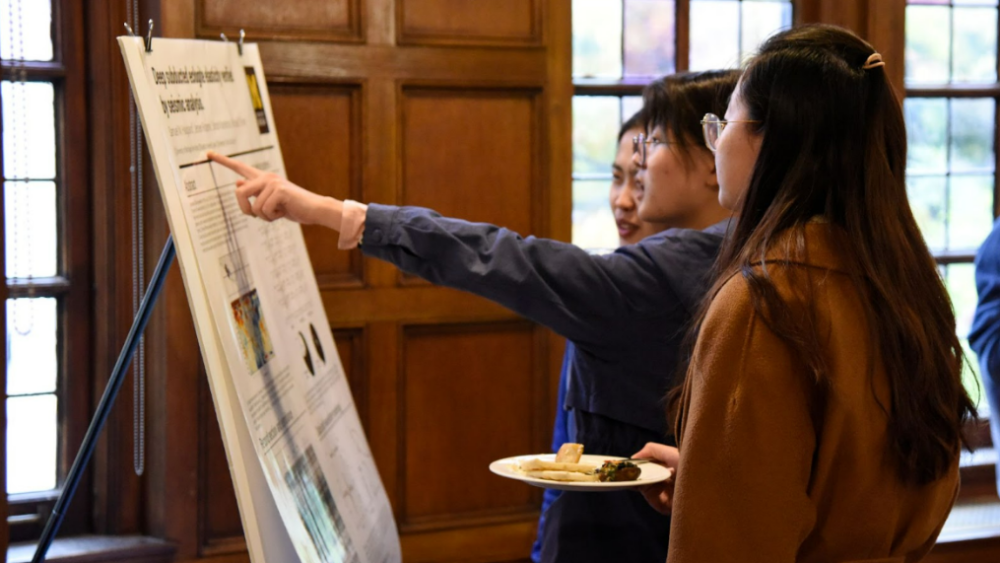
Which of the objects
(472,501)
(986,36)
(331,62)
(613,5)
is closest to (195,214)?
(331,62)

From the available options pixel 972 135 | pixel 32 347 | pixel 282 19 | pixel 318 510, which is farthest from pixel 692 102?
pixel 972 135

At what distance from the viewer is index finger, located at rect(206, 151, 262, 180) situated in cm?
181

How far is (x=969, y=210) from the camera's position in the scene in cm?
381

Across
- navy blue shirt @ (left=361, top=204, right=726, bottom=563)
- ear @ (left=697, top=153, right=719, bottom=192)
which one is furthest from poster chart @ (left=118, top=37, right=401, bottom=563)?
ear @ (left=697, top=153, right=719, bottom=192)

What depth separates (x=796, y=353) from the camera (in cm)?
123

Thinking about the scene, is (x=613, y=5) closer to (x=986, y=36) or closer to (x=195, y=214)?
(x=986, y=36)

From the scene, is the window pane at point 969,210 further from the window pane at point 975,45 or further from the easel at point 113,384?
the easel at point 113,384

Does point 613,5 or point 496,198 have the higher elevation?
point 613,5

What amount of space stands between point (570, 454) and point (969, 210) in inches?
103

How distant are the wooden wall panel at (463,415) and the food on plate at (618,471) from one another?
4.06ft

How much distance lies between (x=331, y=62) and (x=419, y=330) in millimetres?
774

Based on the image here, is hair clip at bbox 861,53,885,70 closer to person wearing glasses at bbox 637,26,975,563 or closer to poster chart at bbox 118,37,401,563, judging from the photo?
person wearing glasses at bbox 637,26,975,563

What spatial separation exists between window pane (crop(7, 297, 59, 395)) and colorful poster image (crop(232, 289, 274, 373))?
1.10 metres

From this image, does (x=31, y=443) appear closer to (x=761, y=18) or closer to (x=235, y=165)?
(x=235, y=165)
